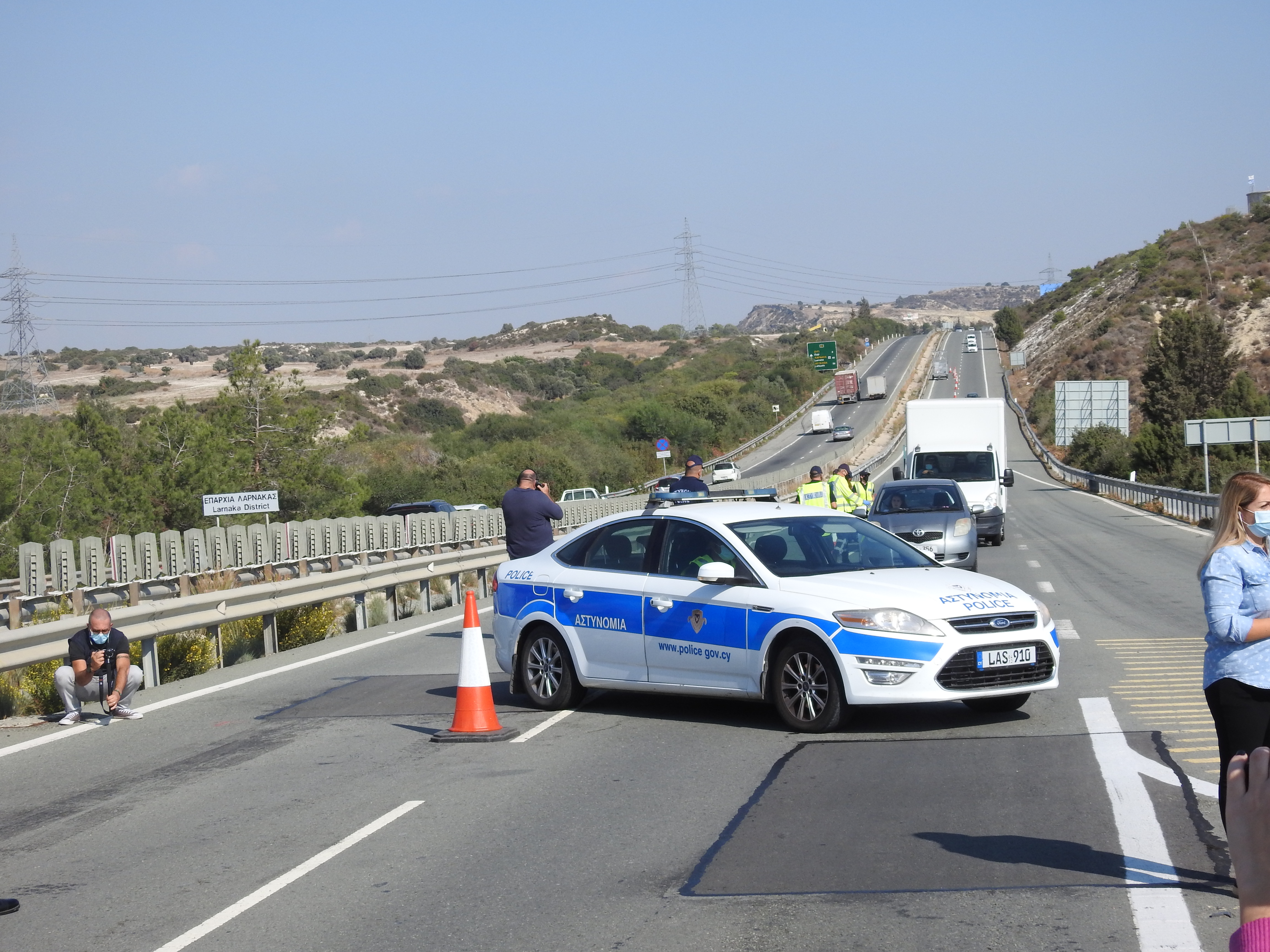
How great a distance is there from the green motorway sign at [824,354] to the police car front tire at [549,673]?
11472cm

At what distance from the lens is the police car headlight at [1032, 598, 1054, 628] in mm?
9258

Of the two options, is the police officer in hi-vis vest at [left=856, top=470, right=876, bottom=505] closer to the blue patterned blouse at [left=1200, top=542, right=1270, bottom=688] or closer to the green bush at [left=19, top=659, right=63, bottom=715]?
the green bush at [left=19, top=659, right=63, bottom=715]

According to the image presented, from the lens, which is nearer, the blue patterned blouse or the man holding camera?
the blue patterned blouse

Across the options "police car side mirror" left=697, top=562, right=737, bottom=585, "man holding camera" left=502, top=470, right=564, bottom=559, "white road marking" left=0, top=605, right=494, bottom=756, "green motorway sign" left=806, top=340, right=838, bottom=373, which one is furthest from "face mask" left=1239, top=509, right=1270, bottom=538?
"green motorway sign" left=806, top=340, right=838, bottom=373

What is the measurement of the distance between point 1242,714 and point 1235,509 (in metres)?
0.77

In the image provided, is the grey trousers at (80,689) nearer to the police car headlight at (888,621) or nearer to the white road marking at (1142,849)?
the police car headlight at (888,621)

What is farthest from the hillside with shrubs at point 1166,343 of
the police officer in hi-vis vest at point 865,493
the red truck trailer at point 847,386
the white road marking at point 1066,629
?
the white road marking at point 1066,629

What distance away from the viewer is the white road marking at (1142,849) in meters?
4.98

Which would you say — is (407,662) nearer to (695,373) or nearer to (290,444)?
(290,444)

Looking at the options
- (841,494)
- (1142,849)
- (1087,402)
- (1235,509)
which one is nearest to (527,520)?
(841,494)

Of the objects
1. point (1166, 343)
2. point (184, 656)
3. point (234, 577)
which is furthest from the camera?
point (1166, 343)

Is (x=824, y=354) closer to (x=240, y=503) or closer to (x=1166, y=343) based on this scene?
(x=1166, y=343)

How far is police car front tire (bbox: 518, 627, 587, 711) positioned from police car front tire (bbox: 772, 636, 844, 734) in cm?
194

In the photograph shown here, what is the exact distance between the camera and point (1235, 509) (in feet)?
17.1
